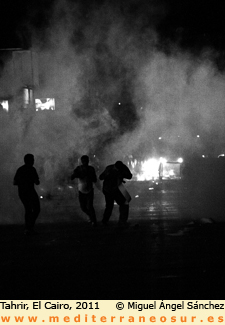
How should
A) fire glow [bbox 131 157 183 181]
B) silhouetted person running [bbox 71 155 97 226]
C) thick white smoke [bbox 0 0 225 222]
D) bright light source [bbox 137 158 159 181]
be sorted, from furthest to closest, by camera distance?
bright light source [bbox 137 158 159 181] → fire glow [bbox 131 157 183 181] → thick white smoke [bbox 0 0 225 222] → silhouetted person running [bbox 71 155 97 226]

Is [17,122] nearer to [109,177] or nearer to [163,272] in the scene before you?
[109,177]

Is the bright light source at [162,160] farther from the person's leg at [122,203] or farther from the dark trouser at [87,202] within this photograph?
the dark trouser at [87,202]

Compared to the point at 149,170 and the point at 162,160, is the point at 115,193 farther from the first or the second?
the point at 149,170

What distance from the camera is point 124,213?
467 inches

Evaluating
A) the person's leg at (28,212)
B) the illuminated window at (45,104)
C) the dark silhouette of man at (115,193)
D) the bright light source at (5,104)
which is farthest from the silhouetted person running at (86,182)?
the bright light source at (5,104)

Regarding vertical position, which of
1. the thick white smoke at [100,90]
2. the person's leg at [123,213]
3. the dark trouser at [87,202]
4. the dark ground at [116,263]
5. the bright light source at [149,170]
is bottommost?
the dark ground at [116,263]

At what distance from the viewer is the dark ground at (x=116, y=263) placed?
5.31 meters

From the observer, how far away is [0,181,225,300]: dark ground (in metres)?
5.31

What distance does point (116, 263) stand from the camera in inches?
273

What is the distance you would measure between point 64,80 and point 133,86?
3565 mm

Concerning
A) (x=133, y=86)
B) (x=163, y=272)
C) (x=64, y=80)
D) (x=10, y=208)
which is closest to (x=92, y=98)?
(x=64, y=80)

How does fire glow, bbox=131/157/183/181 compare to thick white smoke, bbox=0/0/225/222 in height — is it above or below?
below

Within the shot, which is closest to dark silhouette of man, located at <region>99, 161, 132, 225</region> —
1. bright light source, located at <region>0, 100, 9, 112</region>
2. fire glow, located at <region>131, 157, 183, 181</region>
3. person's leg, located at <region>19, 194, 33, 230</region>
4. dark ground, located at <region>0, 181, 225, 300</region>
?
dark ground, located at <region>0, 181, 225, 300</region>

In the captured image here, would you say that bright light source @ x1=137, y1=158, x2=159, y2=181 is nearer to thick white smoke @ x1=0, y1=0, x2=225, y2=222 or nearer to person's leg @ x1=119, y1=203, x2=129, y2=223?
thick white smoke @ x1=0, y1=0, x2=225, y2=222
